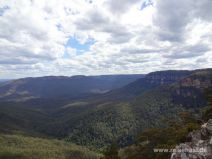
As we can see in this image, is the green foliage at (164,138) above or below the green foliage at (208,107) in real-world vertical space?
below

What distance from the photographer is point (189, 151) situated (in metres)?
43.2

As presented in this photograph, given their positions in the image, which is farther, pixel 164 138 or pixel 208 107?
pixel 208 107

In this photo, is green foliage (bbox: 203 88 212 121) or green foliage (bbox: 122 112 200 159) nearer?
green foliage (bbox: 122 112 200 159)

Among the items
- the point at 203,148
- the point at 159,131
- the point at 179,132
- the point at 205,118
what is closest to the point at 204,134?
the point at 203,148

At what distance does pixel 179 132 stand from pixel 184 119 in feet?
49.0

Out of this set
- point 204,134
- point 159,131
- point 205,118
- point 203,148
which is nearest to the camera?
point 203,148

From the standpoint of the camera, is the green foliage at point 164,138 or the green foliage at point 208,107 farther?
the green foliage at point 208,107

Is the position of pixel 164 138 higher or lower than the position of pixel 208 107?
lower

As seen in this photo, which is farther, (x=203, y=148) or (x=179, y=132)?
(x=179, y=132)

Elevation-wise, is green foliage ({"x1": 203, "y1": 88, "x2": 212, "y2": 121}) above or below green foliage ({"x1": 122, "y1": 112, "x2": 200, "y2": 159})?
above

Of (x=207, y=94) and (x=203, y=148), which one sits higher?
(x=207, y=94)

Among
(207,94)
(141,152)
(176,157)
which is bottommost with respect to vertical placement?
(141,152)

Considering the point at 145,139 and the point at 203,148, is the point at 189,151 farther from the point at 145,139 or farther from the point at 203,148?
the point at 145,139

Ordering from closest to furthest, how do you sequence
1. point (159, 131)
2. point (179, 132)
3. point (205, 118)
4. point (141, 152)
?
point (179, 132) < point (205, 118) < point (141, 152) < point (159, 131)
